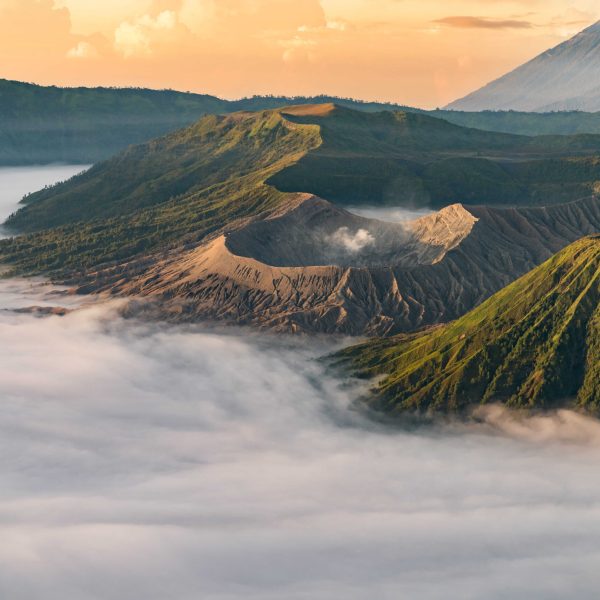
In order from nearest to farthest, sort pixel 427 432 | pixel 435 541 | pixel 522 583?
pixel 522 583 < pixel 435 541 < pixel 427 432

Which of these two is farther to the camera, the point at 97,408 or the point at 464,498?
the point at 97,408

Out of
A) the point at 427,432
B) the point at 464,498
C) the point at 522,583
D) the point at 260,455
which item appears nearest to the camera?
the point at 522,583

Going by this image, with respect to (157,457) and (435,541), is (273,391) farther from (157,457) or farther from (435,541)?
(435,541)

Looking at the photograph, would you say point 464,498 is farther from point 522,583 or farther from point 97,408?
point 97,408

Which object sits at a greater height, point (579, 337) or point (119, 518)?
point (579, 337)

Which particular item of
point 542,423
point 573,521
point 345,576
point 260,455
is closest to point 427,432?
point 542,423

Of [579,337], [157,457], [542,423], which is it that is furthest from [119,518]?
[579,337]
